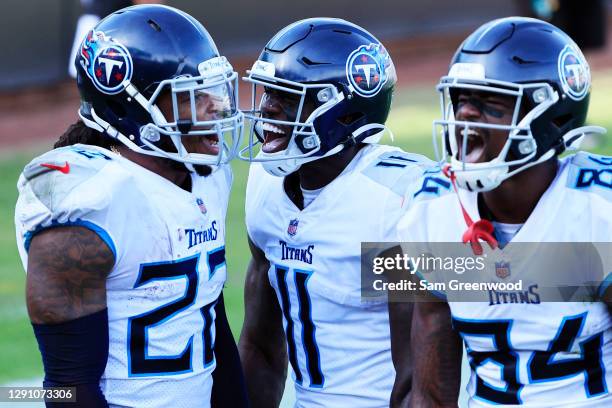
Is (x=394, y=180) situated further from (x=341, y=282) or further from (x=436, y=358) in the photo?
(x=436, y=358)

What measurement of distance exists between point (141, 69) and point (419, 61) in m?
16.2

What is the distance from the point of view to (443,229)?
334cm

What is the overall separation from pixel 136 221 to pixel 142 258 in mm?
113

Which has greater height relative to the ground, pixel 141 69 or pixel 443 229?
pixel 141 69

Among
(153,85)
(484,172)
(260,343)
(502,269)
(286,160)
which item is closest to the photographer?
(484,172)

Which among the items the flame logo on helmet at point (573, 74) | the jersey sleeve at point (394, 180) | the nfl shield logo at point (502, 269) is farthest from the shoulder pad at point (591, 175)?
the jersey sleeve at point (394, 180)

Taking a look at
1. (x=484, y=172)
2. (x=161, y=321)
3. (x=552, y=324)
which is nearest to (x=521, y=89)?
(x=484, y=172)

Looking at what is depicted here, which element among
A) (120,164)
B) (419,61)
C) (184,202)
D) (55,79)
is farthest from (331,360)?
(419,61)

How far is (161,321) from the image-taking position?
3.49 meters

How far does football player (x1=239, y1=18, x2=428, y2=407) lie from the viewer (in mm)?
3818

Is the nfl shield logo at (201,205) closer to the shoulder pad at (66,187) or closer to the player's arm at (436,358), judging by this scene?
the shoulder pad at (66,187)

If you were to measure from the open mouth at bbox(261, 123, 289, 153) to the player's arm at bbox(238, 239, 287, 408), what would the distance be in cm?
48

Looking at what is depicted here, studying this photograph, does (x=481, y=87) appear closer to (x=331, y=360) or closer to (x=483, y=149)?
(x=483, y=149)

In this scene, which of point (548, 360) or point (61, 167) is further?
point (61, 167)
